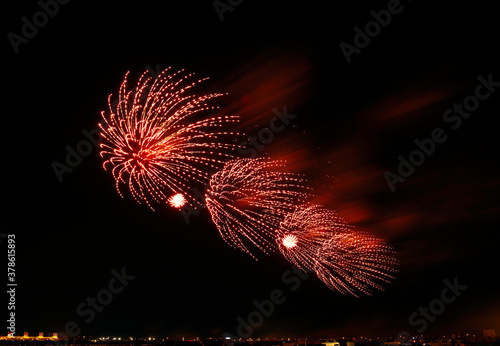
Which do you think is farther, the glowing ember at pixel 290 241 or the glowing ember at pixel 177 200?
the glowing ember at pixel 290 241

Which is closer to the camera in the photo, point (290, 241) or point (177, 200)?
point (177, 200)

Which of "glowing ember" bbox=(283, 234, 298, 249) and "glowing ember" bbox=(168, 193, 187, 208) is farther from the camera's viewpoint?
"glowing ember" bbox=(283, 234, 298, 249)

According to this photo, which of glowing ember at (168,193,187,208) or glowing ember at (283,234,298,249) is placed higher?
glowing ember at (168,193,187,208)

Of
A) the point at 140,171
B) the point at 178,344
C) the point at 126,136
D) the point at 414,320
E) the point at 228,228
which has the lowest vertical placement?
the point at 414,320

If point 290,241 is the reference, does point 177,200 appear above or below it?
above

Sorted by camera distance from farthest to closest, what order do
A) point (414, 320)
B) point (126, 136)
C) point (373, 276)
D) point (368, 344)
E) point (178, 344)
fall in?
1. point (414, 320)
2. point (368, 344)
3. point (178, 344)
4. point (373, 276)
5. point (126, 136)

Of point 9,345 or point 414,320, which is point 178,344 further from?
point 414,320

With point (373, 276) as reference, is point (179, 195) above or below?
above

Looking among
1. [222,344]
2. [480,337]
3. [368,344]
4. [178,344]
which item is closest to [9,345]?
[178,344]

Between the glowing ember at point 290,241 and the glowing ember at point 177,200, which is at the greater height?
the glowing ember at point 177,200

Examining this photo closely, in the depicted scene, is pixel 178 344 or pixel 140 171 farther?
pixel 178 344

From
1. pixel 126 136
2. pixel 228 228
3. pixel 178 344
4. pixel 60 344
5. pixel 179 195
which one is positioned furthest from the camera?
pixel 60 344
